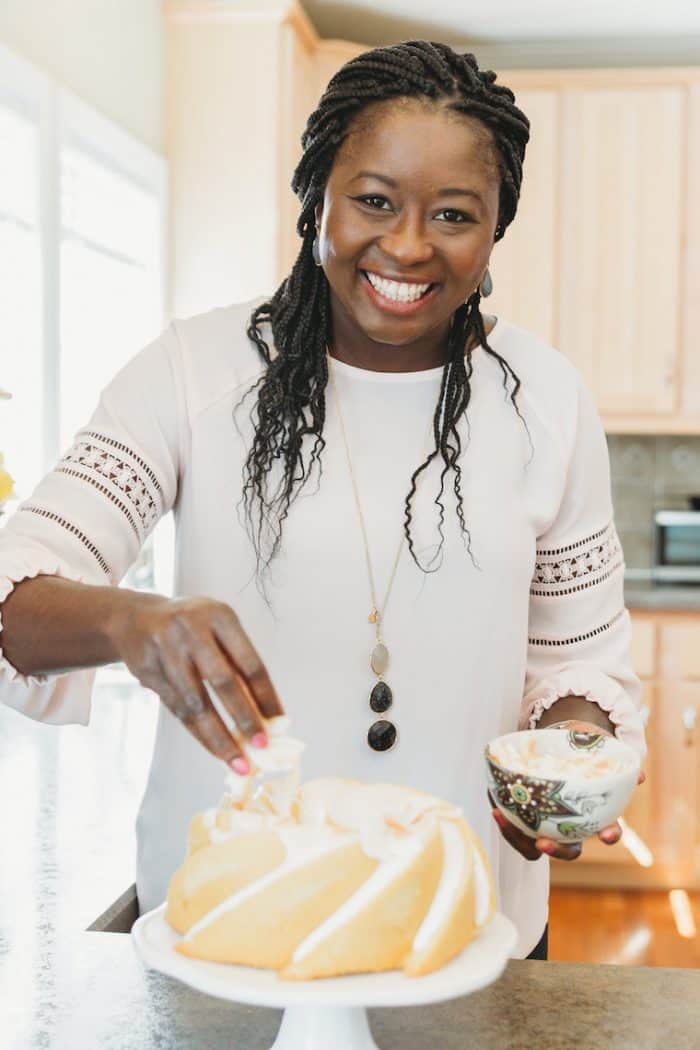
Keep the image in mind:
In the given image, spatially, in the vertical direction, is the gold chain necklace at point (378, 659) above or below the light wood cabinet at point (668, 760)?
above

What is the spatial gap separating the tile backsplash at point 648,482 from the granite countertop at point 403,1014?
3202 millimetres

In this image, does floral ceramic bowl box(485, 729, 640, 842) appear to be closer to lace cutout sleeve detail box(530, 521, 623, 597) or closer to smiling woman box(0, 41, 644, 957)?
smiling woman box(0, 41, 644, 957)

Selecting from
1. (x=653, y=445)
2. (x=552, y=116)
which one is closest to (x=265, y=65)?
(x=552, y=116)

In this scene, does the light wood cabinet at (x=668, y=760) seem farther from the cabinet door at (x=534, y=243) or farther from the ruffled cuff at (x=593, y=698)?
the ruffled cuff at (x=593, y=698)

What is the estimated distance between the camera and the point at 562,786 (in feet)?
3.22

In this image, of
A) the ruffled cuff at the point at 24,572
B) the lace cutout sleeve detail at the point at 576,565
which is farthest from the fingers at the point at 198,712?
the lace cutout sleeve detail at the point at 576,565

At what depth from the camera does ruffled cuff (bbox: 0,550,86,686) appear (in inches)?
40.3

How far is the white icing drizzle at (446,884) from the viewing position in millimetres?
757

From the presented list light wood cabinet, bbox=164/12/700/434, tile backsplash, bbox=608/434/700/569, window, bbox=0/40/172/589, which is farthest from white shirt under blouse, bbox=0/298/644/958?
tile backsplash, bbox=608/434/700/569

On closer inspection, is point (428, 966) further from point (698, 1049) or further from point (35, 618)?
point (35, 618)

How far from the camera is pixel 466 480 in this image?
1.34 meters

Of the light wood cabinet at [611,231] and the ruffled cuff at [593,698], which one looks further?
the light wood cabinet at [611,231]

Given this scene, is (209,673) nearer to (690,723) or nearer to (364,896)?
(364,896)

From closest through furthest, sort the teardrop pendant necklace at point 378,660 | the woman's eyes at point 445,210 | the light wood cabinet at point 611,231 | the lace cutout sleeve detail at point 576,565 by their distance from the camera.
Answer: the woman's eyes at point 445,210 < the teardrop pendant necklace at point 378,660 < the lace cutout sleeve detail at point 576,565 < the light wood cabinet at point 611,231
